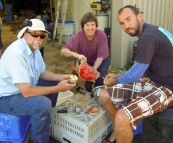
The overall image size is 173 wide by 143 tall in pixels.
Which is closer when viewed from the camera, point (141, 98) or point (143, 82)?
point (141, 98)

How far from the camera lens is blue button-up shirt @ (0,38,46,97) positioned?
199 centimetres

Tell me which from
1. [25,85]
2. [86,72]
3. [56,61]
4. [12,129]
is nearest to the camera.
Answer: [25,85]

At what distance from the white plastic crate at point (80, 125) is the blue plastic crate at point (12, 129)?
1.27ft

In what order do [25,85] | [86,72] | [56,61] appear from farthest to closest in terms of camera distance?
[56,61] < [86,72] < [25,85]

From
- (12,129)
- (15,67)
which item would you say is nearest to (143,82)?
(15,67)

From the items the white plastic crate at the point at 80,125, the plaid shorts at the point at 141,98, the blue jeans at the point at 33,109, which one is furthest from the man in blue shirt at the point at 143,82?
the blue jeans at the point at 33,109

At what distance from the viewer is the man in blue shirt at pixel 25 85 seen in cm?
201

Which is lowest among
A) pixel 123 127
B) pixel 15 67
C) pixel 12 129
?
pixel 12 129

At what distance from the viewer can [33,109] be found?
2.07 metres

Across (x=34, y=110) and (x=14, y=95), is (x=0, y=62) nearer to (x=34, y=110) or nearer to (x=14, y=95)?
(x=14, y=95)

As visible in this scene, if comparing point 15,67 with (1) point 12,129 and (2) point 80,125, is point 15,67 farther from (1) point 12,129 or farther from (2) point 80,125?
(2) point 80,125

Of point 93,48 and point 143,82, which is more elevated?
point 93,48

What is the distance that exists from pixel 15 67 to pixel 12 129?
2.25 ft

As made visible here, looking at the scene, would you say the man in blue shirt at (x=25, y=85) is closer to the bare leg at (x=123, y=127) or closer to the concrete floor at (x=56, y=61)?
the bare leg at (x=123, y=127)
